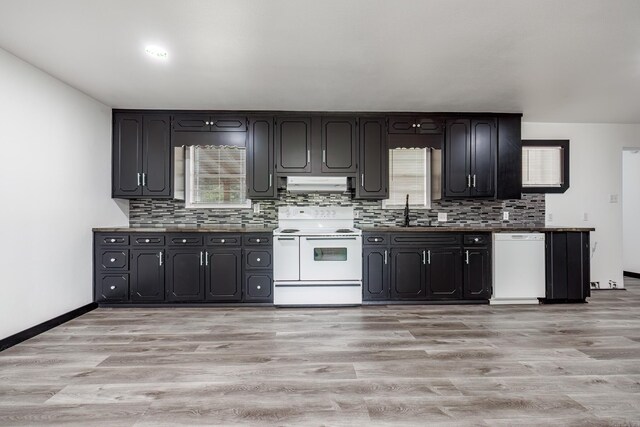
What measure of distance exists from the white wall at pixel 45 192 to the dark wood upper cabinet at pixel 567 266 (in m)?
5.27

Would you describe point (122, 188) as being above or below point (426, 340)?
above

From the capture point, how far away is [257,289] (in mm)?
3760

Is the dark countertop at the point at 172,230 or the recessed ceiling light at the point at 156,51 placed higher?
the recessed ceiling light at the point at 156,51

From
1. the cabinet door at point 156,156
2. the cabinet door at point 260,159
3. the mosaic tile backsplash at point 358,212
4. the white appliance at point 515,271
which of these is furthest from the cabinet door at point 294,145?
Answer: the white appliance at point 515,271

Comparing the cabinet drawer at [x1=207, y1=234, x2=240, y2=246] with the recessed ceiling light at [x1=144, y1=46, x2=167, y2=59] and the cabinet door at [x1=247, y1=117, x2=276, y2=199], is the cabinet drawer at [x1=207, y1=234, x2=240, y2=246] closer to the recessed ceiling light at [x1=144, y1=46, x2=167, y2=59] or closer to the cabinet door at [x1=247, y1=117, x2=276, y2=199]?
the cabinet door at [x1=247, y1=117, x2=276, y2=199]

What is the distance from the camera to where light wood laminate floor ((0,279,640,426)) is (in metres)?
1.69

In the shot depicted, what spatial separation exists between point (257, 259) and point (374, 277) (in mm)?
1387

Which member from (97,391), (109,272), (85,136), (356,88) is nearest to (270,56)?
(356,88)

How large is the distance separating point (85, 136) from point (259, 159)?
1.87 metres

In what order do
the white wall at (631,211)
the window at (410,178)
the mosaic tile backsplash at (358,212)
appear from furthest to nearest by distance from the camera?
the white wall at (631,211), the window at (410,178), the mosaic tile backsplash at (358,212)

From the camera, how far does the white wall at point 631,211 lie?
18.0 feet

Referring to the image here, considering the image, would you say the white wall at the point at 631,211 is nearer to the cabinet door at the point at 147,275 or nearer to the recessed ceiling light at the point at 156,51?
the recessed ceiling light at the point at 156,51

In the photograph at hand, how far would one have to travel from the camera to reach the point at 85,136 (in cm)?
352

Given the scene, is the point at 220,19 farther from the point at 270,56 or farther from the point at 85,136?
the point at 85,136
